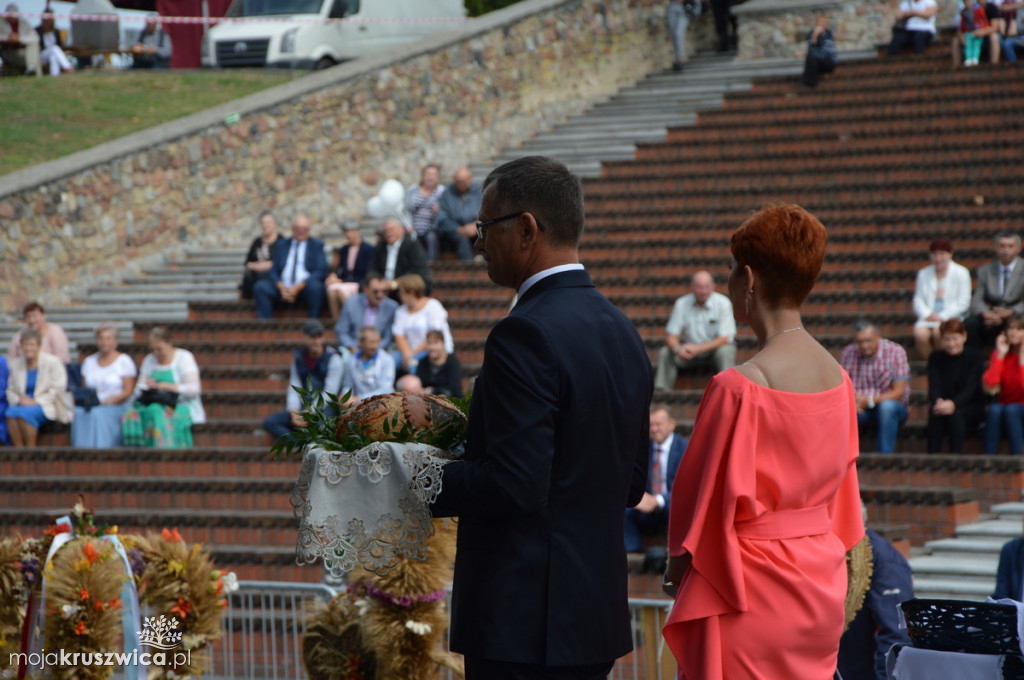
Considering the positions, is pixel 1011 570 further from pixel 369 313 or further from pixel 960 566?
pixel 369 313

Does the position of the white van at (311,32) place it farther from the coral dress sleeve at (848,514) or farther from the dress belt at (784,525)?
the dress belt at (784,525)

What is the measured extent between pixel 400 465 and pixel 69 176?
42.0 ft

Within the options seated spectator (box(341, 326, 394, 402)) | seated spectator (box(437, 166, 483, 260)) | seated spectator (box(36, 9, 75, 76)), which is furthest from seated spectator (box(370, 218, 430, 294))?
seated spectator (box(36, 9, 75, 76))

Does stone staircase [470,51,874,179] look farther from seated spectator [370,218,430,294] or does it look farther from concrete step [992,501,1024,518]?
concrete step [992,501,1024,518]

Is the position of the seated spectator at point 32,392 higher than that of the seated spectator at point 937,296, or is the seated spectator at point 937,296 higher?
the seated spectator at point 937,296

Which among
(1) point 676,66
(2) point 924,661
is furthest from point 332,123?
(2) point 924,661

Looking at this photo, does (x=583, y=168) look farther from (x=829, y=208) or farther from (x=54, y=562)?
(x=54, y=562)

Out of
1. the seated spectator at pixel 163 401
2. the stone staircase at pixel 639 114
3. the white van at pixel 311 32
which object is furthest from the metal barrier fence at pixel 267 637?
the white van at pixel 311 32

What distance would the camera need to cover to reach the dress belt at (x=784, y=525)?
3.28m

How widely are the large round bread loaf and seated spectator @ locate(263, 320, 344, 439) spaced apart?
25.1 feet

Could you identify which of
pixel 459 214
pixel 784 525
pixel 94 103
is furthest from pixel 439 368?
pixel 94 103

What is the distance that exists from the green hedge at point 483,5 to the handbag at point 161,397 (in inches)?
561

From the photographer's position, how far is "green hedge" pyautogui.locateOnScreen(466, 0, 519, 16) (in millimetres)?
24328

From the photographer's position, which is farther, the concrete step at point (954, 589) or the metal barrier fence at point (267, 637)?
the concrete step at point (954, 589)
